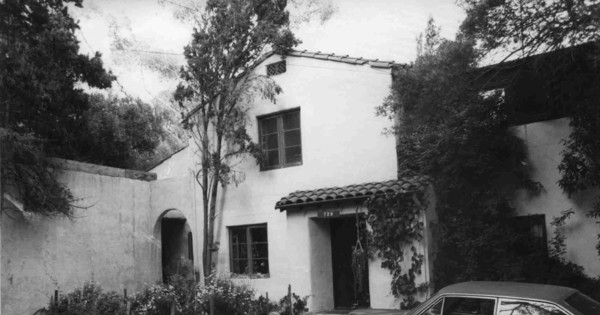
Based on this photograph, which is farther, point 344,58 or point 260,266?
point 260,266

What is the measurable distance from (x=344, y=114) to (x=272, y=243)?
3.13 meters

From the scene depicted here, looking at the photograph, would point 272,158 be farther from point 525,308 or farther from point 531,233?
point 525,308

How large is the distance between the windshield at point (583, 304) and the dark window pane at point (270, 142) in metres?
7.89

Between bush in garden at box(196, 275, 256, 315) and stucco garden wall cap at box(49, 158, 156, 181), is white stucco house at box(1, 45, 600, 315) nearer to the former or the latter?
stucco garden wall cap at box(49, 158, 156, 181)

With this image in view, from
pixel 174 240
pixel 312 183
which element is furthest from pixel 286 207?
pixel 174 240

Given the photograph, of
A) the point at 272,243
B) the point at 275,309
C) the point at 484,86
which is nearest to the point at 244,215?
the point at 272,243

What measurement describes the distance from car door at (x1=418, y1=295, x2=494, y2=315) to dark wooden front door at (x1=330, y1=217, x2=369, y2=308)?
5.85 metres

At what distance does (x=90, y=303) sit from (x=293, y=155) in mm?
5253

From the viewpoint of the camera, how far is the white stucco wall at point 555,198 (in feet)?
28.9

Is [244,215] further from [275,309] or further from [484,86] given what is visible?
[484,86]

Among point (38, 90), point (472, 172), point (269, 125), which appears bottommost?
point (472, 172)

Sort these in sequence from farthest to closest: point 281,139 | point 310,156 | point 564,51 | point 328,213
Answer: point 281,139, point 310,156, point 328,213, point 564,51

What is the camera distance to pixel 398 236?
9.94 metres

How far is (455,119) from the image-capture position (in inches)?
367
